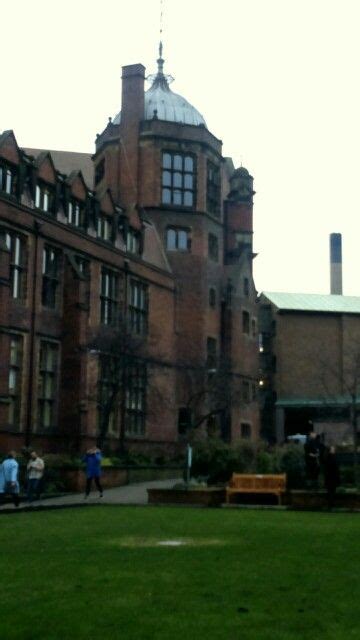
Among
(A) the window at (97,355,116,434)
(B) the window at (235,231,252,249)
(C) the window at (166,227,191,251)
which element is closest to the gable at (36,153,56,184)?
(A) the window at (97,355,116,434)

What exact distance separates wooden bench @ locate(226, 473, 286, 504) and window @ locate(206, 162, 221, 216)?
27440 mm

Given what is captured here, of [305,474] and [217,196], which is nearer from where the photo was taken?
[305,474]

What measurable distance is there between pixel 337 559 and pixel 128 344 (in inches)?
1036

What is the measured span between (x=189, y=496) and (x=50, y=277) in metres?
14.9

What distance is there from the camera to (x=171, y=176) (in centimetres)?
5031

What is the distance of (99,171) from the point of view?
173 ft

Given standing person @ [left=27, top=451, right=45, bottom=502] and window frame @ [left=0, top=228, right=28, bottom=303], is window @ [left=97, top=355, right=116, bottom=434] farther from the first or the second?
standing person @ [left=27, top=451, right=45, bottom=502]

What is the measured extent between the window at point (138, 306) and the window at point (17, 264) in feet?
28.5

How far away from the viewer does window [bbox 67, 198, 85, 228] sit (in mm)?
40344

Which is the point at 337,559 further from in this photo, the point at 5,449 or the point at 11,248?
the point at 11,248

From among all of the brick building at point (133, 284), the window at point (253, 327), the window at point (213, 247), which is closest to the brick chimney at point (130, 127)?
the brick building at point (133, 284)

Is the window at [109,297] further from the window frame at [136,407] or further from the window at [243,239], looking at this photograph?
the window at [243,239]

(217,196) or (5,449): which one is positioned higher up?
(217,196)

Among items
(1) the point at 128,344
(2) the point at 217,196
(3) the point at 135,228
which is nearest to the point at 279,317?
(2) the point at 217,196
